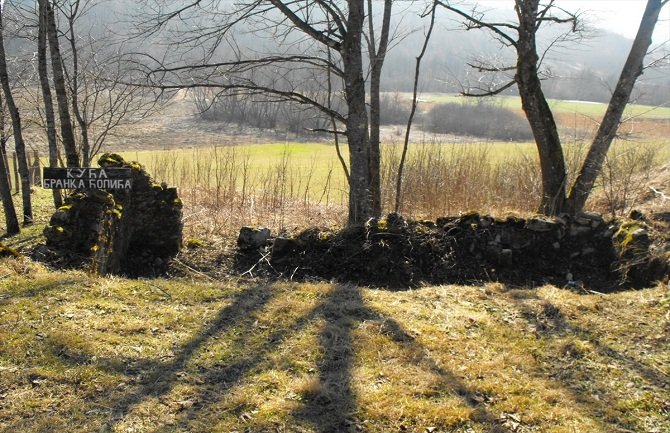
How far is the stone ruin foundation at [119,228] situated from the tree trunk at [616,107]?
5367 millimetres

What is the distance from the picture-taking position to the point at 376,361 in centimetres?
332

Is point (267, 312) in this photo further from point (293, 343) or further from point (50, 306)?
point (50, 306)

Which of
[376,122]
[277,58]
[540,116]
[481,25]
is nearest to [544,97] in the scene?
[540,116]

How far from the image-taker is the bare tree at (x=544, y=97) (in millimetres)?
6695

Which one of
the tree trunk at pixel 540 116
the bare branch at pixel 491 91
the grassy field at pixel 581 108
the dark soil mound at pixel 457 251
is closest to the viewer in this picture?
the dark soil mound at pixel 457 251

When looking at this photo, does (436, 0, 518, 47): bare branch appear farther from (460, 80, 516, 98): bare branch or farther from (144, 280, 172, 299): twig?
(144, 280, 172, 299): twig

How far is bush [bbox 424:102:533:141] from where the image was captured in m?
27.5

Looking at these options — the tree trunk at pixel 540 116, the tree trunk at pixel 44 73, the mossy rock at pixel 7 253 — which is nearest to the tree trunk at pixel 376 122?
the tree trunk at pixel 540 116

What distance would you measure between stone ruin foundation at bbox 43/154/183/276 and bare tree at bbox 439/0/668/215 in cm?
449

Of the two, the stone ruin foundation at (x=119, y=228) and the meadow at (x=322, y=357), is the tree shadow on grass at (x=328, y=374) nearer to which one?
the meadow at (x=322, y=357)

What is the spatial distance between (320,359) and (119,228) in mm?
3035

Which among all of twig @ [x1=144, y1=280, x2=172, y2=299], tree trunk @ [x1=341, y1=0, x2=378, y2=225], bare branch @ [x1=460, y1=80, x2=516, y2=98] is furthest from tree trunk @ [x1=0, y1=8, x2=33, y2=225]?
bare branch @ [x1=460, y1=80, x2=516, y2=98]

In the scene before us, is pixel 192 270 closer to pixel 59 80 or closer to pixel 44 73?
pixel 59 80

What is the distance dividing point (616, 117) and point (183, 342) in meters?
6.41
